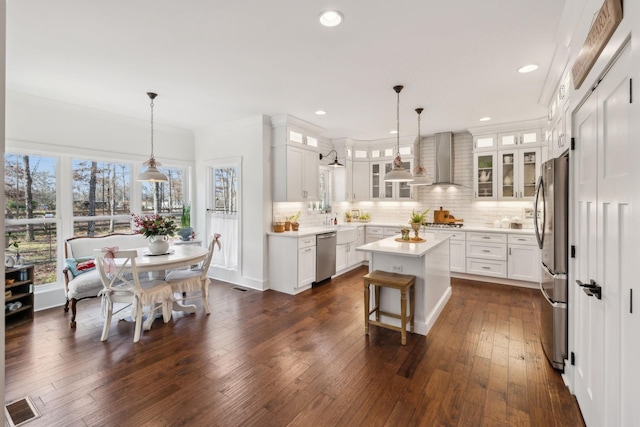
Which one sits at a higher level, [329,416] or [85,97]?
[85,97]

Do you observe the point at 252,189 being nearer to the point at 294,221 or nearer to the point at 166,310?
the point at 294,221

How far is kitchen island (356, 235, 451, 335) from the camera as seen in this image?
3178 millimetres

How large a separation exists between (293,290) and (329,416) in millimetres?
2627

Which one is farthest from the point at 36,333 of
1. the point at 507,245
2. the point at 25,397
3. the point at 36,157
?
the point at 507,245

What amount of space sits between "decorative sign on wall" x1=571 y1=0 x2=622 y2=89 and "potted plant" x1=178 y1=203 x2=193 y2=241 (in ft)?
17.4

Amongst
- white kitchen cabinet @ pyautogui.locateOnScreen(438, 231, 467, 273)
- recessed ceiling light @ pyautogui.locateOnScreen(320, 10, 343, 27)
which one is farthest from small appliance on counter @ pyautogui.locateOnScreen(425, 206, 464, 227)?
recessed ceiling light @ pyautogui.locateOnScreen(320, 10, 343, 27)

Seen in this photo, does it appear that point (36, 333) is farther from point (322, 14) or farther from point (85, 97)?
point (322, 14)

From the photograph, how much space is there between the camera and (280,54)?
278 cm

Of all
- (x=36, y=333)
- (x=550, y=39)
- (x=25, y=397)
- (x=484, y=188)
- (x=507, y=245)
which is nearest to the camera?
(x=25, y=397)

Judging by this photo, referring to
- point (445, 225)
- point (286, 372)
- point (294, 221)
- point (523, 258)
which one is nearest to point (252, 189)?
point (294, 221)

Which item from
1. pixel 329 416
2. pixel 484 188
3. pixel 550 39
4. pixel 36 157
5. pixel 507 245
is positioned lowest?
pixel 329 416

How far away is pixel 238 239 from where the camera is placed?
5020mm

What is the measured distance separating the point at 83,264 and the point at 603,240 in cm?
513

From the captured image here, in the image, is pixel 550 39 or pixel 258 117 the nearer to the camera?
pixel 550 39
